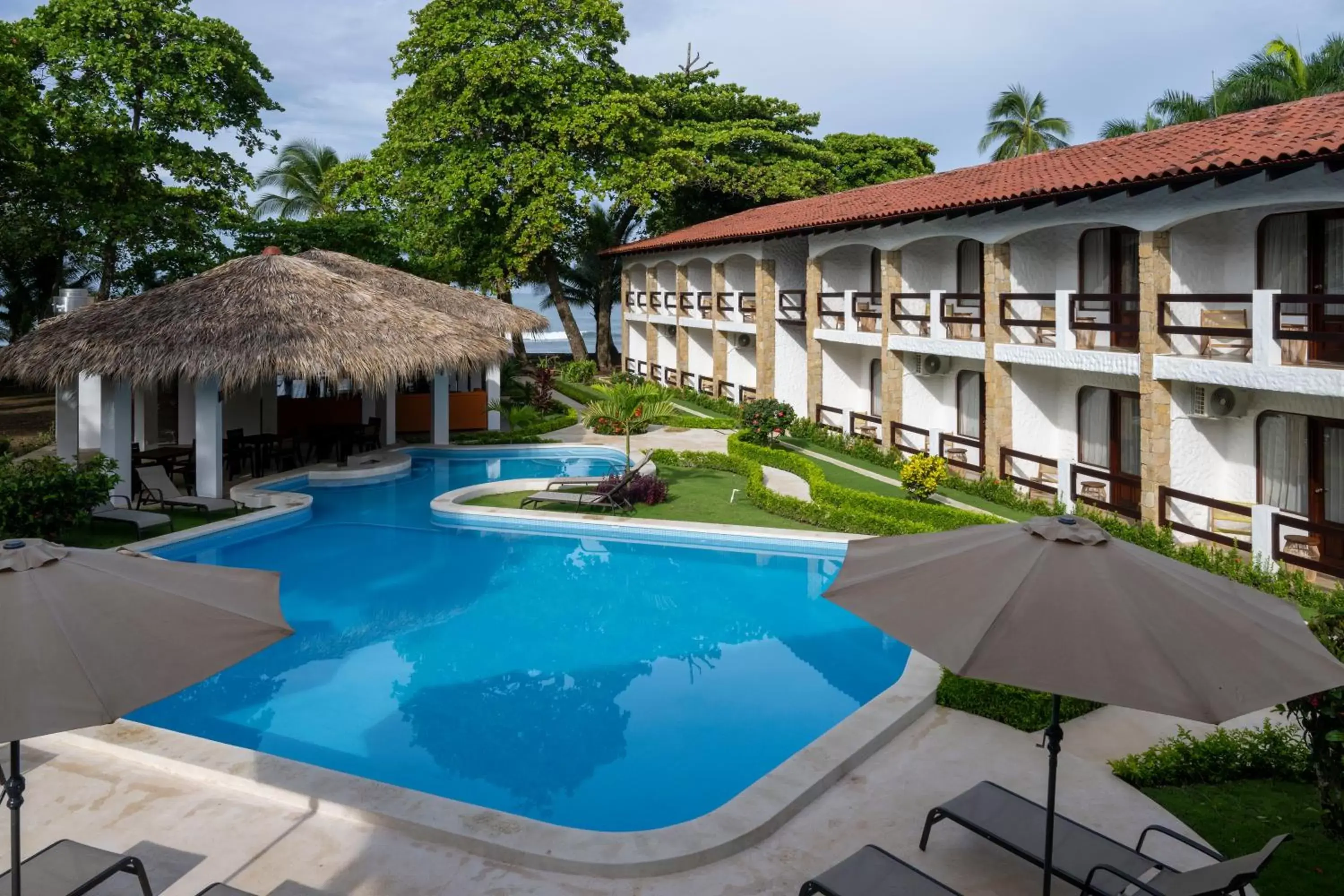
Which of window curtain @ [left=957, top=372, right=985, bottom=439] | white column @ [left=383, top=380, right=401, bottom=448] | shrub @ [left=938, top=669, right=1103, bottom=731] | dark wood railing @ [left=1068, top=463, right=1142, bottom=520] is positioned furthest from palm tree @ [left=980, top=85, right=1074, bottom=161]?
shrub @ [left=938, top=669, right=1103, bottom=731]

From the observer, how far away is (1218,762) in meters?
7.82

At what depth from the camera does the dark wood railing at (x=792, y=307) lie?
2923 cm

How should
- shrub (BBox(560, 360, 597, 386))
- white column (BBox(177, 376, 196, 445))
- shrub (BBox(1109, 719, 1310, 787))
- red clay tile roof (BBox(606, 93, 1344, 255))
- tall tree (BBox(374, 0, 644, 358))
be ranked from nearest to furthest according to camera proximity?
shrub (BBox(1109, 719, 1310, 787)) → red clay tile roof (BBox(606, 93, 1344, 255)) → white column (BBox(177, 376, 196, 445)) → tall tree (BBox(374, 0, 644, 358)) → shrub (BBox(560, 360, 597, 386))

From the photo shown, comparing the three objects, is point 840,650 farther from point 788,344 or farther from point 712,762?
point 788,344

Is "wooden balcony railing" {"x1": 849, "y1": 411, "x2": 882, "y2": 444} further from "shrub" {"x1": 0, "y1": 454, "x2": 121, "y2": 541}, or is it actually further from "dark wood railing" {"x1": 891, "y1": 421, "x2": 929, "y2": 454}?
"shrub" {"x1": 0, "y1": 454, "x2": 121, "y2": 541}

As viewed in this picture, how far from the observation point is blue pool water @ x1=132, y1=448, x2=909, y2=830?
29.3ft

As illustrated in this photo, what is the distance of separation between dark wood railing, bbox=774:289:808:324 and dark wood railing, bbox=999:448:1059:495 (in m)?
10.1

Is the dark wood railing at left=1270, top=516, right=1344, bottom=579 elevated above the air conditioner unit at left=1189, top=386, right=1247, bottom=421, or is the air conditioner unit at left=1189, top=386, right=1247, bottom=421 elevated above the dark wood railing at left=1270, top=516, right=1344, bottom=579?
the air conditioner unit at left=1189, top=386, right=1247, bottom=421

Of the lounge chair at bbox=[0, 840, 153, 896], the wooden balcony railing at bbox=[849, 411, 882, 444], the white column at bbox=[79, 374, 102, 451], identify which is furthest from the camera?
the wooden balcony railing at bbox=[849, 411, 882, 444]

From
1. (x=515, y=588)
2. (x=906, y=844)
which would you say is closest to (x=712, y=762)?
(x=906, y=844)

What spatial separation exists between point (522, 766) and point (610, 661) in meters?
2.77

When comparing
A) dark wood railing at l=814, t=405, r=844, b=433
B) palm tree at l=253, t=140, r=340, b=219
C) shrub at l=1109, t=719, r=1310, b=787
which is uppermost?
palm tree at l=253, t=140, r=340, b=219

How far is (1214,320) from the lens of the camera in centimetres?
1542

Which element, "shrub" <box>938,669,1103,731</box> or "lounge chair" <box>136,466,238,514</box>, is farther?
"lounge chair" <box>136,466,238,514</box>
